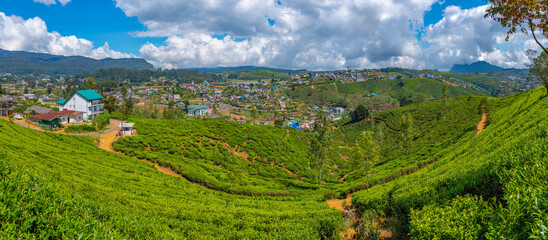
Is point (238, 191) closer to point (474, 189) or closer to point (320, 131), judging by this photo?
point (320, 131)

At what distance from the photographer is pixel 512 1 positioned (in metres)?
9.60

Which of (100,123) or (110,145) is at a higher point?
(100,123)

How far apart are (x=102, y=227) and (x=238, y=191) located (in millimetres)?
17706

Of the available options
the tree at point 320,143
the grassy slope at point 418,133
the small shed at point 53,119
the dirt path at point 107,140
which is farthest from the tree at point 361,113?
the small shed at point 53,119

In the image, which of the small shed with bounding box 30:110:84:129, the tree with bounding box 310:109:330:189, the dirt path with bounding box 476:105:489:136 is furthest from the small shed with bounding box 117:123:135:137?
the dirt path with bounding box 476:105:489:136

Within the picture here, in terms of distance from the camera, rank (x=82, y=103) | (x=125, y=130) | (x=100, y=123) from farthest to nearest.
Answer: (x=82, y=103) → (x=100, y=123) → (x=125, y=130)

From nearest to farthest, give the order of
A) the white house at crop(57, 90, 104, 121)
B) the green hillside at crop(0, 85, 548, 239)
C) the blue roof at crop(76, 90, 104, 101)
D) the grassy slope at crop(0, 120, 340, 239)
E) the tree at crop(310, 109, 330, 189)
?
1. the green hillside at crop(0, 85, 548, 239)
2. the grassy slope at crop(0, 120, 340, 239)
3. the tree at crop(310, 109, 330, 189)
4. the white house at crop(57, 90, 104, 121)
5. the blue roof at crop(76, 90, 104, 101)

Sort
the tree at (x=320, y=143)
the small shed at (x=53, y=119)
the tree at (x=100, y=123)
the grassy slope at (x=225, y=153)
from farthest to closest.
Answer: the small shed at (x=53, y=119) < the tree at (x=100, y=123) < the tree at (x=320, y=143) < the grassy slope at (x=225, y=153)

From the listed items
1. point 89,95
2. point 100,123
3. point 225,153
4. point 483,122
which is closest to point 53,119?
point 100,123

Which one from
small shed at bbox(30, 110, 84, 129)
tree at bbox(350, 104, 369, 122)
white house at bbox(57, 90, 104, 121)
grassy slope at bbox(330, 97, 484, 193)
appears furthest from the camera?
tree at bbox(350, 104, 369, 122)

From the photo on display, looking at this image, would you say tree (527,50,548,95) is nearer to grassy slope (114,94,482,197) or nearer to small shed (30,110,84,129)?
grassy slope (114,94,482,197)

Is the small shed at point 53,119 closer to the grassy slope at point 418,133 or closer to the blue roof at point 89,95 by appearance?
the blue roof at point 89,95

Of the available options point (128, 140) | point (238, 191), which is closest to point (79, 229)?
point (238, 191)

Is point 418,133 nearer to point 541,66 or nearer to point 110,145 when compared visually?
point 541,66
